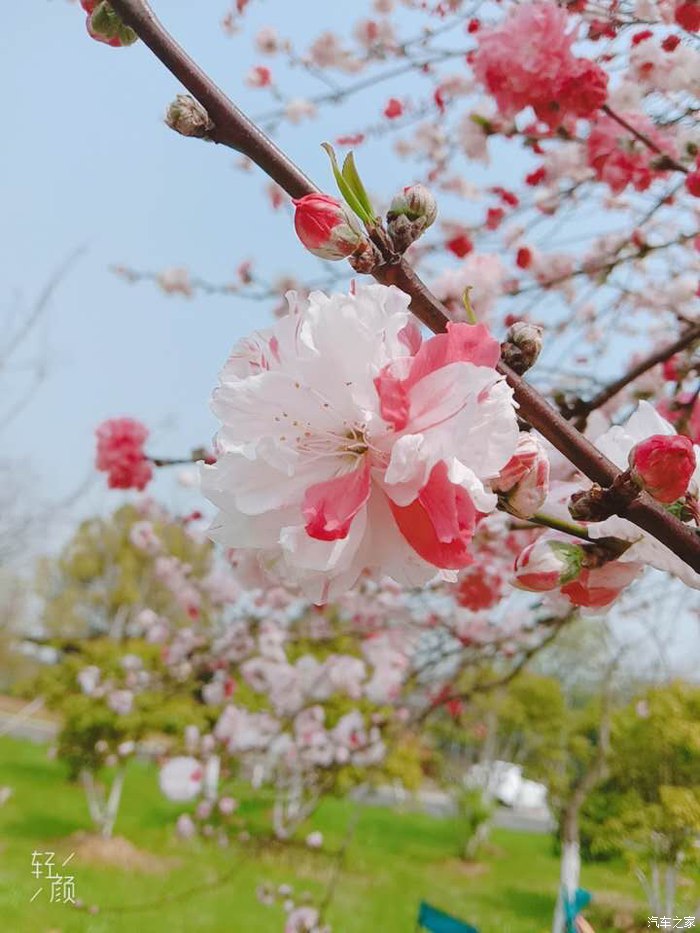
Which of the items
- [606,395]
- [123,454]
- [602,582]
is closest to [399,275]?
[602,582]

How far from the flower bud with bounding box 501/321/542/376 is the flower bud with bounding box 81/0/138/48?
0.37 meters

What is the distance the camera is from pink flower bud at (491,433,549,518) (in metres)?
0.50

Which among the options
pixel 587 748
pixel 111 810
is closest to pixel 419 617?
pixel 111 810

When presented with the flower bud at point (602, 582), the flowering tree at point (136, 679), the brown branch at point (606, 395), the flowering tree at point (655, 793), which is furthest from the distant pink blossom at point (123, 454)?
the flowering tree at point (655, 793)

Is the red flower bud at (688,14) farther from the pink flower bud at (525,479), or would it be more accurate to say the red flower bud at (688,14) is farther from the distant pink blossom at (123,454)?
the distant pink blossom at (123,454)

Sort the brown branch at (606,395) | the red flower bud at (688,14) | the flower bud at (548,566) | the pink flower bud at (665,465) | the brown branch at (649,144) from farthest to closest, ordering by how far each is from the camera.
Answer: the brown branch at (649,144) < the red flower bud at (688,14) < the brown branch at (606,395) < the flower bud at (548,566) < the pink flower bud at (665,465)

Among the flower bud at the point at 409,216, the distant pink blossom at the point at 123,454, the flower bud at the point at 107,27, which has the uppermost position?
the distant pink blossom at the point at 123,454

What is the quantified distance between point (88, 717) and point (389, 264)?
298 inches

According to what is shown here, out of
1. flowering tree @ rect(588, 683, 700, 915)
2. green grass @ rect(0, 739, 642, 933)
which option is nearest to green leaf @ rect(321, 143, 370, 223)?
green grass @ rect(0, 739, 642, 933)

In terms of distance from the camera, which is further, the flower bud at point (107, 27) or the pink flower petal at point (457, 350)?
the flower bud at point (107, 27)

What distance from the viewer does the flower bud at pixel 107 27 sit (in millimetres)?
595

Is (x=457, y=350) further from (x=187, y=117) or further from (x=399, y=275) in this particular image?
(x=187, y=117)

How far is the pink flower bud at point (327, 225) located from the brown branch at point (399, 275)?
30mm

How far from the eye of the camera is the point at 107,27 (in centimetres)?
60
